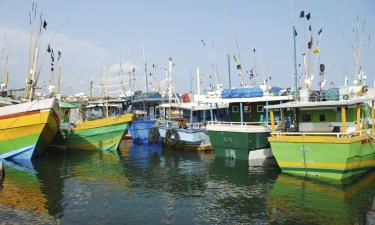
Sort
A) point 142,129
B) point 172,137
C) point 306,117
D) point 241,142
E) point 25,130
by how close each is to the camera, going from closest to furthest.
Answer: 1. point 306,117
2. point 241,142
3. point 25,130
4. point 172,137
5. point 142,129

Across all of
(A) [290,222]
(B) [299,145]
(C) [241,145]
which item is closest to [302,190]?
(B) [299,145]

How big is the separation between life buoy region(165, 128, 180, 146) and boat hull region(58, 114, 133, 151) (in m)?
3.61

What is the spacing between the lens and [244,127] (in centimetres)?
2272

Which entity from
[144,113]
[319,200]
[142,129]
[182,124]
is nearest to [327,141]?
[319,200]

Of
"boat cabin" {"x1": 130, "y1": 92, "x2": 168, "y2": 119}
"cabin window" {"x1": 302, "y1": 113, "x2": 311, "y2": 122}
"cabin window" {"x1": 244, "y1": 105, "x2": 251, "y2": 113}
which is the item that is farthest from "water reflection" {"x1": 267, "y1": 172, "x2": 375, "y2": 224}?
"boat cabin" {"x1": 130, "y1": 92, "x2": 168, "y2": 119}

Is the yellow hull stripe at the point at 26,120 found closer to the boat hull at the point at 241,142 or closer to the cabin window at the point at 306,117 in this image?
the boat hull at the point at 241,142

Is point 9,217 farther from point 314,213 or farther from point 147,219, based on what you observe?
point 314,213

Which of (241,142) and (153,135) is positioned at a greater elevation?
(241,142)

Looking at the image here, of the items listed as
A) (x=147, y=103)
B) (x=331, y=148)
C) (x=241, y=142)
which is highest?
(x=147, y=103)

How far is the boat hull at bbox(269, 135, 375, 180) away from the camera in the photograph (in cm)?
1653

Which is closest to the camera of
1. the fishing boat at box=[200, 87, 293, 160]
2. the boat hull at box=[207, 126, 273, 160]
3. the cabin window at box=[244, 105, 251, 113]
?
the boat hull at box=[207, 126, 273, 160]

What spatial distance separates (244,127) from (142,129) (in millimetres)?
15522

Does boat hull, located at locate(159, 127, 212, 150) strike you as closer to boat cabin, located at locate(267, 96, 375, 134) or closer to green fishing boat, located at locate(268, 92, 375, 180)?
boat cabin, located at locate(267, 96, 375, 134)

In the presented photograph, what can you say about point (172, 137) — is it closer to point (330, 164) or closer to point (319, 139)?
point (319, 139)
